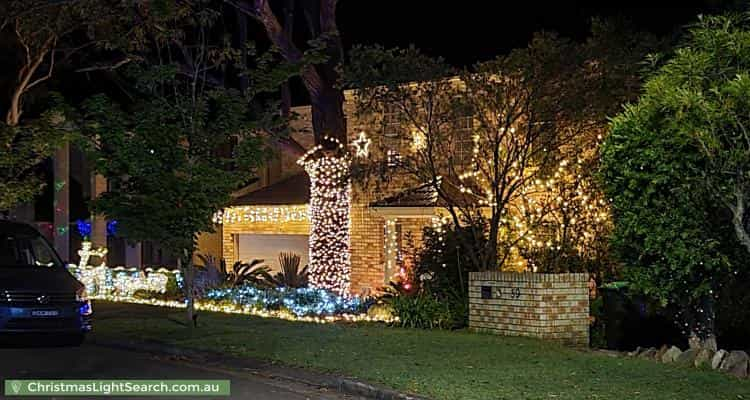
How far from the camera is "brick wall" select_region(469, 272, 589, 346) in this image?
16156mm

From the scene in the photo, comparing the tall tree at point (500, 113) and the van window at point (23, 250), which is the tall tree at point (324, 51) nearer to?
the tall tree at point (500, 113)

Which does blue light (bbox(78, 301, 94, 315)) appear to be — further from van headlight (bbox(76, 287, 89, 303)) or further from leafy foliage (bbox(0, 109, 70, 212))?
leafy foliage (bbox(0, 109, 70, 212))

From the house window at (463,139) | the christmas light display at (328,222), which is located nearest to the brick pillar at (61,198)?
the christmas light display at (328,222)

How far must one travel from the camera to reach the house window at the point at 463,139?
Result: 1930 centimetres

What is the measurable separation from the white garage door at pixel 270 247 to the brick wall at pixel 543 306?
13.3 meters

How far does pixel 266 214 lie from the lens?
29.3 metres

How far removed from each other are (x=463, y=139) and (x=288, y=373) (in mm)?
7053

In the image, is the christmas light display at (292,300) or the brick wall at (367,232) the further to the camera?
the brick wall at (367,232)

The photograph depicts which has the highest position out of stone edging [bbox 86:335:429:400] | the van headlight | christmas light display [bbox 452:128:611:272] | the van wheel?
christmas light display [bbox 452:128:611:272]

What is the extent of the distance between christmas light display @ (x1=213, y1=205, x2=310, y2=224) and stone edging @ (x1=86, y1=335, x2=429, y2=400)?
10.7 m

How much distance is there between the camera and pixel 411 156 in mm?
19641

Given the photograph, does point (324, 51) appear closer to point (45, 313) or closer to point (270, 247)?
point (270, 247)

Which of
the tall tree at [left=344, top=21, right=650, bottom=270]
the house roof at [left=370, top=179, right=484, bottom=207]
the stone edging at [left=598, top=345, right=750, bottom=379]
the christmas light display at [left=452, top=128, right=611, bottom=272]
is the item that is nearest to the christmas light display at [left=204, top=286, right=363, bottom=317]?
the house roof at [left=370, top=179, right=484, bottom=207]

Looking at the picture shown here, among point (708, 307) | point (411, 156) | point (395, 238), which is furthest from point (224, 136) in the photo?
point (708, 307)
